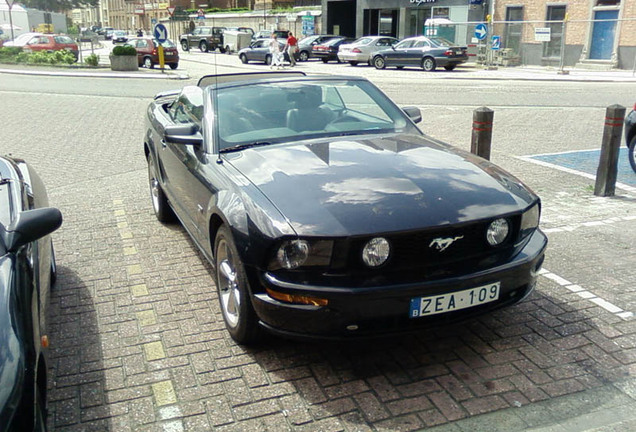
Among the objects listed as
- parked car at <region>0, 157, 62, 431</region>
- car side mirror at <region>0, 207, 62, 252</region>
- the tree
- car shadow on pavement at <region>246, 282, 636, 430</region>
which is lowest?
car shadow on pavement at <region>246, 282, 636, 430</region>

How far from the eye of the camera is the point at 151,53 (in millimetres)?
31484

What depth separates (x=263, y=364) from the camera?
3760 mm

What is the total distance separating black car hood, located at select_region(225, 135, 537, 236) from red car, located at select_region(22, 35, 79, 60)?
111ft

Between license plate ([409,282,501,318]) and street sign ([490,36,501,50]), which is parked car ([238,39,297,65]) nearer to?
street sign ([490,36,501,50])

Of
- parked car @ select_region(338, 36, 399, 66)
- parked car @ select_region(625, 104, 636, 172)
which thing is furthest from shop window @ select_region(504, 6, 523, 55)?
parked car @ select_region(625, 104, 636, 172)

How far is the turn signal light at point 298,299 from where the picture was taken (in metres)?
3.30

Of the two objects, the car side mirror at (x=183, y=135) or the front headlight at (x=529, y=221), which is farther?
the car side mirror at (x=183, y=135)

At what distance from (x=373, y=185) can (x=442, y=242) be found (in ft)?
1.80

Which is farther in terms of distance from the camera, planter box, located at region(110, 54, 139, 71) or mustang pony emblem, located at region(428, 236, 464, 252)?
planter box, located at region(110, 54, 139, 71)

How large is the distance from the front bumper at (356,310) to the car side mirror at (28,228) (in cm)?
110

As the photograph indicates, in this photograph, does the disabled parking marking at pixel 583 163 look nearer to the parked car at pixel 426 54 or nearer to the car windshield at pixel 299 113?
the car windshield at pixel 299 113

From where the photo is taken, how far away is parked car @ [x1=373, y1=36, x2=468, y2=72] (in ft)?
94.9

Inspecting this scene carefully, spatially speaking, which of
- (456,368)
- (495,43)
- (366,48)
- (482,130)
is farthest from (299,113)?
(366,48)

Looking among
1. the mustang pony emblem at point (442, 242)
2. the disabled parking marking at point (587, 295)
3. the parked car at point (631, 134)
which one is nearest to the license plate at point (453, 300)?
the mustang pony emblem at point (442, 242)
